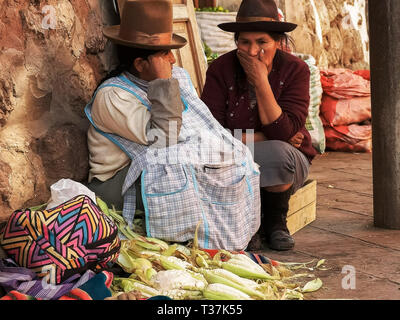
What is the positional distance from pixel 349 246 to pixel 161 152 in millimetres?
1233

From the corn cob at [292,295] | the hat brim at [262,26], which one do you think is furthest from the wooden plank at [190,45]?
the corn cob at [292,295]

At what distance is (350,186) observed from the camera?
5.75 metres

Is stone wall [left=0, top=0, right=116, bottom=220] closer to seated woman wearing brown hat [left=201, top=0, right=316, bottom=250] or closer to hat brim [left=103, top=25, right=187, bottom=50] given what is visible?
hat brim [left=103, top=25, right=187, bottom=50]

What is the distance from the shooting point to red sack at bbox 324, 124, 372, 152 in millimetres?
7410

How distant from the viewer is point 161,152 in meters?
3.62

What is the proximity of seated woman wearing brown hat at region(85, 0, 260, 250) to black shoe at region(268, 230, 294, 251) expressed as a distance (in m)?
0.14

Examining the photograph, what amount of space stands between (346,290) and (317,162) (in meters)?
3.81

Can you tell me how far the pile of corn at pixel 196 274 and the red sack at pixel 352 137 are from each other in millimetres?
3997

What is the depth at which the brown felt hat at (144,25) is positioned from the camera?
3703 mm

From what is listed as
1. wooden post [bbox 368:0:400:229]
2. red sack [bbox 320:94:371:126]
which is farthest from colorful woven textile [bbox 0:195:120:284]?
red sack [bbox 320:94:371:126]

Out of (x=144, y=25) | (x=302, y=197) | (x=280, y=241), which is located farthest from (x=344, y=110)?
(x=144, y=25)
